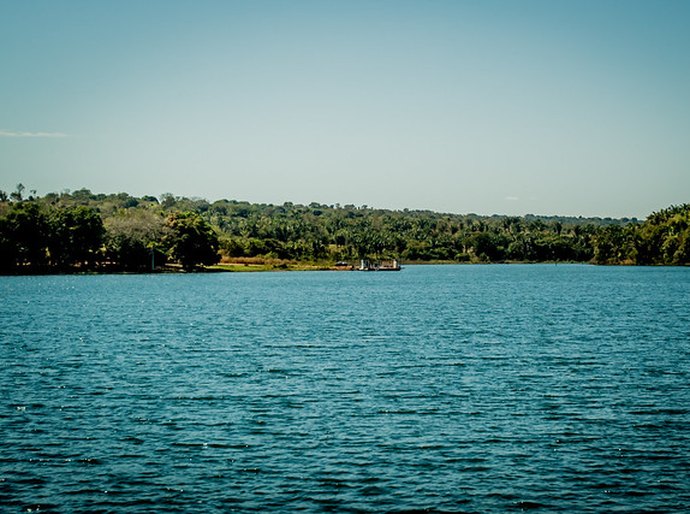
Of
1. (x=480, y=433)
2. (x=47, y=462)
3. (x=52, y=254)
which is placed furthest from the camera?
(x=52, y=254)

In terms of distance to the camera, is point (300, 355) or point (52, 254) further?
point (52, 254)

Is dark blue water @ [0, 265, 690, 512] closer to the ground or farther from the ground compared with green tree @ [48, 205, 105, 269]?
closer to the ground

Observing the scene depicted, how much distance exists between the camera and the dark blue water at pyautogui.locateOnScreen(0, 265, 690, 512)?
23656mm

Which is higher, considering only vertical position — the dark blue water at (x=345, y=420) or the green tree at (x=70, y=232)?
the green tree at (x=70, y=232)

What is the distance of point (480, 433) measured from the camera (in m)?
30.6

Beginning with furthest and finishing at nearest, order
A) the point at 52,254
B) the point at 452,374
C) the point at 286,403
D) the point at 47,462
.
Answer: the point at 52,254
the point at 452,374
the point at 286,403
the point at 47,462

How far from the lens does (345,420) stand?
3281cm

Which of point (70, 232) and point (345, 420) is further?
point (70, 232)

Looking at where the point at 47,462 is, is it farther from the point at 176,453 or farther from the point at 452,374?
the point at 452,374

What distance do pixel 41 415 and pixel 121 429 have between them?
5.08 m

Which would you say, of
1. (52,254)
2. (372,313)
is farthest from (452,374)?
(52,254)

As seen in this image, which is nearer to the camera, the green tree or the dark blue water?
the dark blue water

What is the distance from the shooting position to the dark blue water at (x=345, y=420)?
931 inches

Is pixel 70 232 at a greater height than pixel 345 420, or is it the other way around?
pixel 70 232
